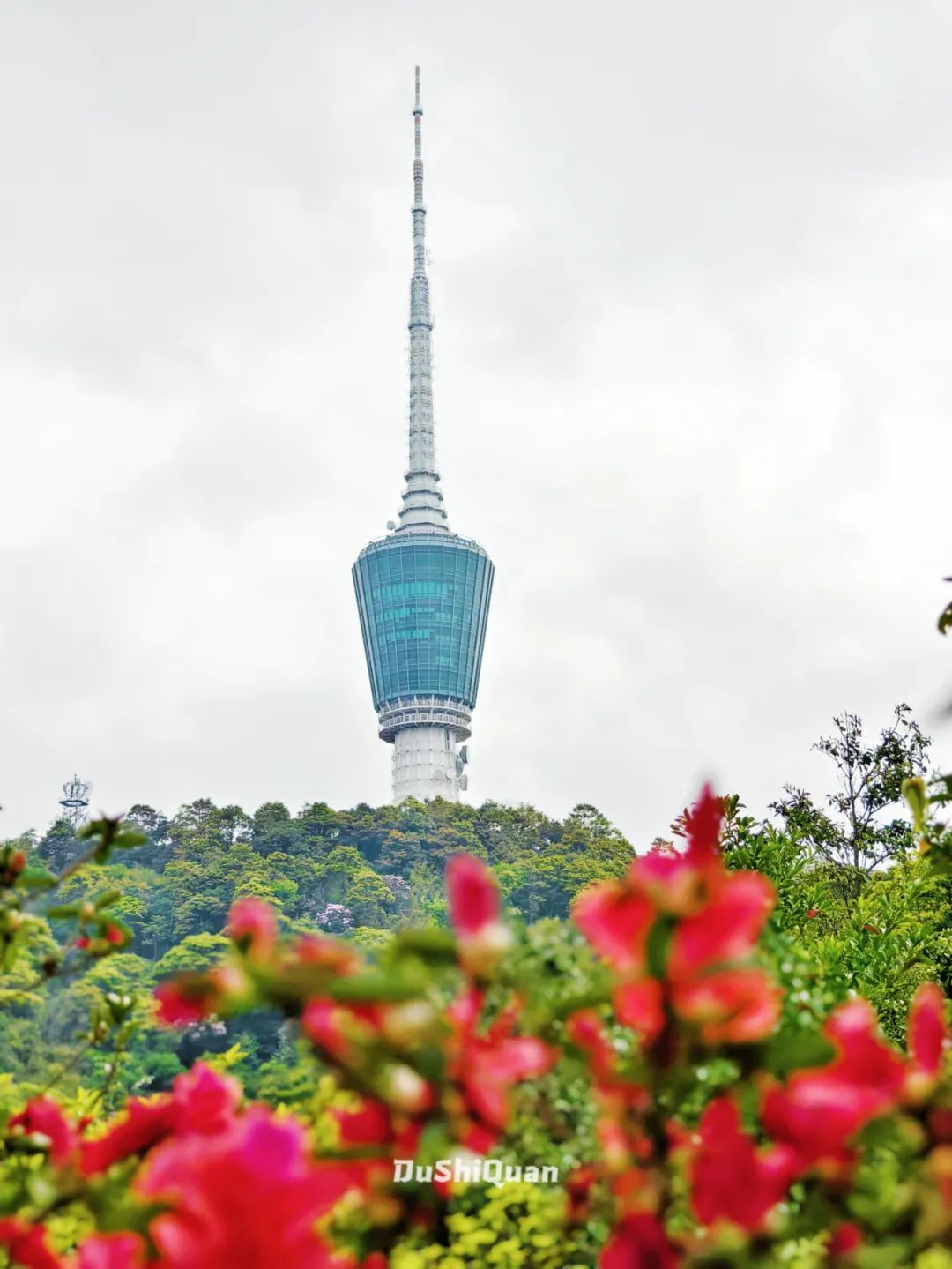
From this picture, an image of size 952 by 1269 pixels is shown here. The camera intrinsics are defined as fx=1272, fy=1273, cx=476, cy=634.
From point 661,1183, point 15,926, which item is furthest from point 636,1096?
point 15,926

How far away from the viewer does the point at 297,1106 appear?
7.09ft

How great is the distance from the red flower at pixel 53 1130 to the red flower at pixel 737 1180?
66 centimetres

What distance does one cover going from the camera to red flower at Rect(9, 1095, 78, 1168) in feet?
4.14

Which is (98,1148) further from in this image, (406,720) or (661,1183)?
(406,720)

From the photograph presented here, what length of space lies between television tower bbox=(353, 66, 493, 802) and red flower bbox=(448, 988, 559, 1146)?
6651 centimetres

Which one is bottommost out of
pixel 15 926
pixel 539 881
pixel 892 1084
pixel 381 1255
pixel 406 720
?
pixel 381 1255

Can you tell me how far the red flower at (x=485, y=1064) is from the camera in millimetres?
822

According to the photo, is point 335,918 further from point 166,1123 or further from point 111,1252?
point 111,1252

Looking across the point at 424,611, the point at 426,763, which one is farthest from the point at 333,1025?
the point at 426,763

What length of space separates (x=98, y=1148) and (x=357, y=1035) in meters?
0.48

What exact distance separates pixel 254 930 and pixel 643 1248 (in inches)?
13.7

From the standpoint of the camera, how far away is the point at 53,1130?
1306mm

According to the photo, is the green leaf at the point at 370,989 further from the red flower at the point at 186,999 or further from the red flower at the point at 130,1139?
the red flower at the point at 130,1139

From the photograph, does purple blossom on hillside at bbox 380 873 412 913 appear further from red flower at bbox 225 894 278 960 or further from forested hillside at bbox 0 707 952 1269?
red flower at bbox 225 894 278 960
